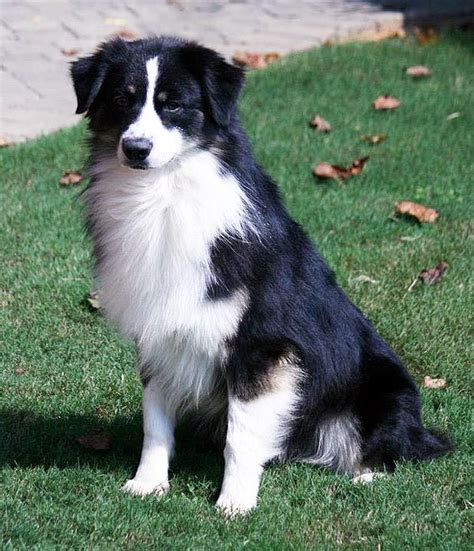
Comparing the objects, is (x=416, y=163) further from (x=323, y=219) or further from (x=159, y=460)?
(x=159, y=460)

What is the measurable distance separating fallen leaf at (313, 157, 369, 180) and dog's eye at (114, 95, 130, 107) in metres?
3.80

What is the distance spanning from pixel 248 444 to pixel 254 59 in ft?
21.3

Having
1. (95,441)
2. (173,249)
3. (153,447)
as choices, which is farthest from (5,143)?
(173,249)

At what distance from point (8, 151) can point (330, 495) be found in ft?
15.4

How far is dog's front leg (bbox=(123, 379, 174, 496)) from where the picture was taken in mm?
4207

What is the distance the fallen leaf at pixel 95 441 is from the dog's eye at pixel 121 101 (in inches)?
59.2

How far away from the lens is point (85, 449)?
4.52 meters

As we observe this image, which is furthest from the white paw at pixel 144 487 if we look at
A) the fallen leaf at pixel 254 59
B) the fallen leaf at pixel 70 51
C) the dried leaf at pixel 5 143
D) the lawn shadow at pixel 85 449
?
the fallen leaf at pixel 70 51

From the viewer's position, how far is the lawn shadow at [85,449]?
4387mm

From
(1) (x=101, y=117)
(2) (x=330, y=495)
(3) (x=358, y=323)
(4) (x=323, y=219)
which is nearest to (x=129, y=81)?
(1) (x=101, y=117)

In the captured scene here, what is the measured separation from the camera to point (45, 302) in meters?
5.82

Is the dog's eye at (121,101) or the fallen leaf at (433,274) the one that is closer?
the dog's eye at (121,101)

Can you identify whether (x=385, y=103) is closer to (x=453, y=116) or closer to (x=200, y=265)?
(x=453, y=116)

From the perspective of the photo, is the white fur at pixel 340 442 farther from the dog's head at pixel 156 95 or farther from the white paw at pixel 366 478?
the dog's head at pixel 156 95
